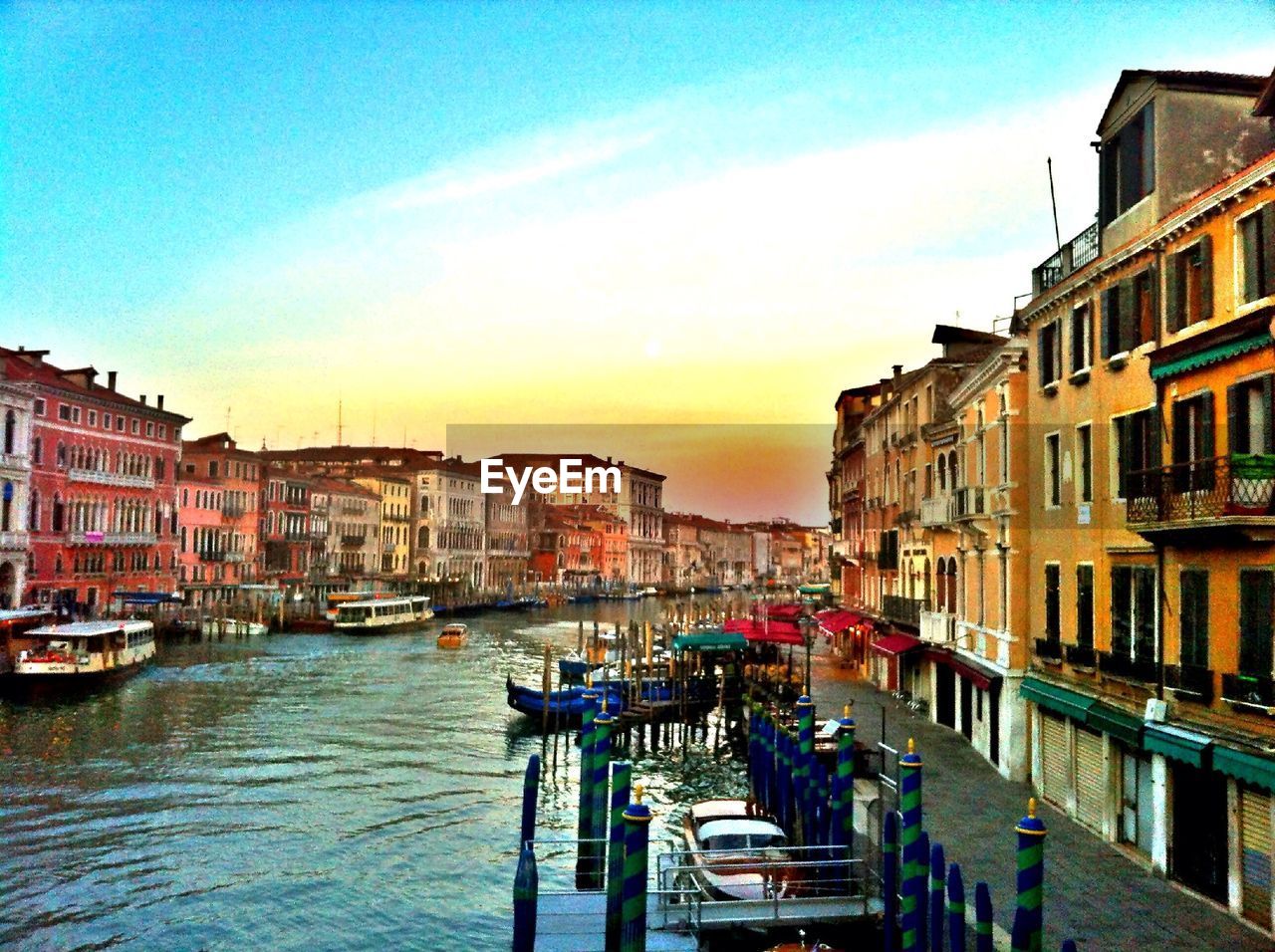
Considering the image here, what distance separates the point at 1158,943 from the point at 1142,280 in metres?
8.50

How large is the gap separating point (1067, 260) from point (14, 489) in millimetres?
45692

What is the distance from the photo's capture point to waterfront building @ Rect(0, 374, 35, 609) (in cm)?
4750

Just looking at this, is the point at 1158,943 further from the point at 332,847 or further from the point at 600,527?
Answer: the point at 600,527

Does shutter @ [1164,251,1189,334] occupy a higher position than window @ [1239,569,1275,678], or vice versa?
shutter @ [1164,251,1189,334]

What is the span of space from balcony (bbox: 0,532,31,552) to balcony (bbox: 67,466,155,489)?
480 centimetres

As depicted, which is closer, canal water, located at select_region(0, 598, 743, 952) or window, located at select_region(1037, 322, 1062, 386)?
canal water, located at select_region(0, 598, 743, 952)

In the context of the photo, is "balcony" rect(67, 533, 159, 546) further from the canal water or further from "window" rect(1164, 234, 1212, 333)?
"window" rect(1164, 234, 1212, 333)

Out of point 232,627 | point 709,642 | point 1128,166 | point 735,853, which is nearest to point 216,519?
point 232,627

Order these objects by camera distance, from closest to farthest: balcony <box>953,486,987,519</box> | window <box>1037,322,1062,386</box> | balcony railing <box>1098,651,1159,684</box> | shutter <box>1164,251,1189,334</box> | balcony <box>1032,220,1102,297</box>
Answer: shutter <box>1164,251,1189,334</box>, balcony railing <box>1098,651,1159,684</box>, balcony <box>1032,220,1102,297</box>, window <box>1037,322,1062,386</box>, balcony <box>953,486,987,519</box>

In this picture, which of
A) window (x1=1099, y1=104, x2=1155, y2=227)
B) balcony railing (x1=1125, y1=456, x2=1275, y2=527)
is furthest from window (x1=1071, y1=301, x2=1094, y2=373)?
balcony railing (x1=1125, y1=456, x2=1275, y2=527)

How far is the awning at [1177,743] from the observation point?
508 inches

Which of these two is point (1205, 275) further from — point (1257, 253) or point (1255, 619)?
point (1255, 619)

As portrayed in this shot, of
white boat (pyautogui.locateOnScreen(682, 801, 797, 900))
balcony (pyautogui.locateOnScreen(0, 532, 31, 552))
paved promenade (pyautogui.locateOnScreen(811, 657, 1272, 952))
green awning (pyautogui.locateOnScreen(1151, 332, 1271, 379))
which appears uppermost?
green awning (pyautogui.locateOnScreen(1151, 332, 1271, 379))

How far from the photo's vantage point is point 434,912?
1681 centimetres
